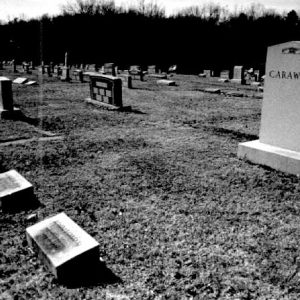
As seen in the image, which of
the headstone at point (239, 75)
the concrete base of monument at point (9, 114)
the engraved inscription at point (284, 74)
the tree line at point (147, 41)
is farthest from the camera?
the tree line at point (147, 41)

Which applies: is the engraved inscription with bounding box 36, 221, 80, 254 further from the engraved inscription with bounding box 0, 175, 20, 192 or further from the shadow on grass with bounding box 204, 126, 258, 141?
the shadow on grass with bounding box 204, 126, 258, 141

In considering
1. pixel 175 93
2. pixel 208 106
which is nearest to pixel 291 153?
pixel 208 106

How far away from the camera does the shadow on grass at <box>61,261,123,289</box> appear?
2.86m

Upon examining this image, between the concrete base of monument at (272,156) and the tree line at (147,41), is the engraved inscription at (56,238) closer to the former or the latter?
the concrete base of monument at (272,156)

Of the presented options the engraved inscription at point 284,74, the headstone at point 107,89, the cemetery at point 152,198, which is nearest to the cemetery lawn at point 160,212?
the cemetery at point 152,198

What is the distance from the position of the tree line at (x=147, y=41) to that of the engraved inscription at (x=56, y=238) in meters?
42.6

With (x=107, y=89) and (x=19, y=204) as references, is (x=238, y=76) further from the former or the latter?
(x=19, y=204)

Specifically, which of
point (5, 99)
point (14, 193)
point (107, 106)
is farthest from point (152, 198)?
point (107, 106)

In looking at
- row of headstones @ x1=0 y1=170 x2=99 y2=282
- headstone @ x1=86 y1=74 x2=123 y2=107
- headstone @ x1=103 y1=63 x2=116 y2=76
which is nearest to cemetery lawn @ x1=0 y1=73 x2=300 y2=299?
row of headstones @ x1=0 y1=170 x2=99 y2=282

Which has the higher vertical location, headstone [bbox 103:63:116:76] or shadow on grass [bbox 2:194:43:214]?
headstone [bbox 103:63:116:76]

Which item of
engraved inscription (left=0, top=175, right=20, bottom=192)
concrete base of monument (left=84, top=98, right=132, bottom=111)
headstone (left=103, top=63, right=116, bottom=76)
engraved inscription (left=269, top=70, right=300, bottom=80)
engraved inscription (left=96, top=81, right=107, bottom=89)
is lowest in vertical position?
engraved inscription (left=0, top=175, right=20, bottom=192)

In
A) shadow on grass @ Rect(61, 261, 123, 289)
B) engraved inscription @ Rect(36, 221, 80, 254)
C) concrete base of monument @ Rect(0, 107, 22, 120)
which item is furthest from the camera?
concrete base of monument @ Rect(0, 107, 22, 120)

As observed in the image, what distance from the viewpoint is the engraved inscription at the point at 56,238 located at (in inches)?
119

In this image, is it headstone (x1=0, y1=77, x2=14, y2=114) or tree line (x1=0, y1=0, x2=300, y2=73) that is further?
tree line (x1=0, y1=0, x2=300, y2=73)
